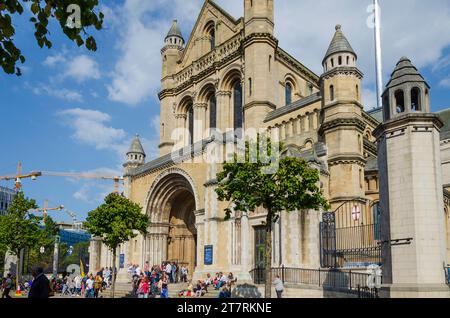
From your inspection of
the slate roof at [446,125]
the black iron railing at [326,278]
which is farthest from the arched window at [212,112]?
the black iron railing at [326,278]

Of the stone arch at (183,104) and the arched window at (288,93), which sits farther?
the stone arch at (183,104)

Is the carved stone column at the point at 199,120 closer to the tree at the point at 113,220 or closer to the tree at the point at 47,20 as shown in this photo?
the tree at the point at 113,220

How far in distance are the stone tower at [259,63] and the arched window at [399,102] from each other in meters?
19.6

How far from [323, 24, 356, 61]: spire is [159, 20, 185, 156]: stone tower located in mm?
18086

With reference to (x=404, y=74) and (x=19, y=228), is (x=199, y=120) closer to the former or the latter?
(x=19, y=228)

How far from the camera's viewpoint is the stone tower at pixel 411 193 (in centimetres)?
1204

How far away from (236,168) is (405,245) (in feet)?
24.2

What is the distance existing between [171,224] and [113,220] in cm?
1024

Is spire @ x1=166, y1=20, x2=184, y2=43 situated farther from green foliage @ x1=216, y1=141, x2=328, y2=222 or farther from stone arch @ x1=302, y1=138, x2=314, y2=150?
green foliage @ x1=216, y1=141, x2=328, y2=222

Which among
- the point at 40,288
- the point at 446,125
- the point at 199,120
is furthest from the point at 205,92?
the point at 40,288
